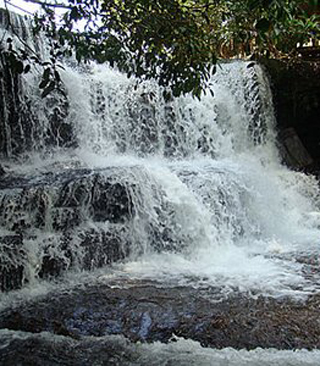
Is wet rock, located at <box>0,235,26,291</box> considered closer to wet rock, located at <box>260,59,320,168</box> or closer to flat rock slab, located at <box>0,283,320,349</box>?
flat rock slab, located at <box>0,283,320,349</box>

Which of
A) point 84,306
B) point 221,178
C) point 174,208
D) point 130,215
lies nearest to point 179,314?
point 84,306

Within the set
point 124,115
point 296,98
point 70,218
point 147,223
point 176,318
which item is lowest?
point 176,318

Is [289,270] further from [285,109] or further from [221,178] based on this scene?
[285,109]

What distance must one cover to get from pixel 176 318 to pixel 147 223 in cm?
232

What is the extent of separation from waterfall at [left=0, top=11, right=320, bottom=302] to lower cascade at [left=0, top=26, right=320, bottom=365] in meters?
0.02

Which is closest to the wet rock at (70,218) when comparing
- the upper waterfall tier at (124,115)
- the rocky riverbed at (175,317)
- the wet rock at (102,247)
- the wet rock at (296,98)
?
the wet rock at (102,247)

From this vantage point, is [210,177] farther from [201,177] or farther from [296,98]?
[296,98]

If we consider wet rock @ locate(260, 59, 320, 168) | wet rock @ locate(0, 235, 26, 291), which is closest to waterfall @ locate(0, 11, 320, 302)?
wet rock @ locate(0, 235, 26, 291)

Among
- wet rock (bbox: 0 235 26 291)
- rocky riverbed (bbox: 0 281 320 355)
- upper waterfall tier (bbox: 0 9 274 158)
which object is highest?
upper waterfall tier (bbox: 0 9 274 158)

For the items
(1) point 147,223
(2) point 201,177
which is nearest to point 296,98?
(2) point 201,177

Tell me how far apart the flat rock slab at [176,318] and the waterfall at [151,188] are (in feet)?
1.36

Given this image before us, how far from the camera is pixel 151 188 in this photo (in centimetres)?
570

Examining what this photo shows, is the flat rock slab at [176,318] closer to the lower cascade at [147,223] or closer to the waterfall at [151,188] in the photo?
the lower cascade at [147,223]

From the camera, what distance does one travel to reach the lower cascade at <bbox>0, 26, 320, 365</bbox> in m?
3.03
